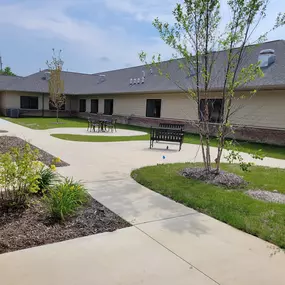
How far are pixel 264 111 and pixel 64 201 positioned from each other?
44.4ft

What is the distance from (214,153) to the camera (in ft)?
36.6

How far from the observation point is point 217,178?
6.48 metres

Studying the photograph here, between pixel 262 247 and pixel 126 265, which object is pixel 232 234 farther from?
pixel 126 265

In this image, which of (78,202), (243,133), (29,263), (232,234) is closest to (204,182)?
(232,234)

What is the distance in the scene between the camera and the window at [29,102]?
30.5 metres

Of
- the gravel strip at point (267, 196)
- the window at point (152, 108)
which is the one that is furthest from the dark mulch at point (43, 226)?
the window at point (152, 108)

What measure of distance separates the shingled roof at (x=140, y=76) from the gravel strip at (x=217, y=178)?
22.5ft

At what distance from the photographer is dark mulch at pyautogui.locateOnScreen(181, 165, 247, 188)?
6.27 metres

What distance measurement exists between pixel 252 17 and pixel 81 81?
31628mm

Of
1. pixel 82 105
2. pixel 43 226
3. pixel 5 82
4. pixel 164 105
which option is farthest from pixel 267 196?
pixel 5 82

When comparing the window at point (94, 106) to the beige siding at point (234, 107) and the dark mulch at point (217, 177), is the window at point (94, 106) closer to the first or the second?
the beige siding at point (234, 107)

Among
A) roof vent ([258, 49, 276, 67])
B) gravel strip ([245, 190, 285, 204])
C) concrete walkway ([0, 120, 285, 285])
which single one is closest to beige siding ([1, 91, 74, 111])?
roof vent ([258, 49, 276, 67])

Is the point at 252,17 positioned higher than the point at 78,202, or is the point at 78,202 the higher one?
the point at 252,17

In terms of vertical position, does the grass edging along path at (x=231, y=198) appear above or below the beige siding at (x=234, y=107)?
below
